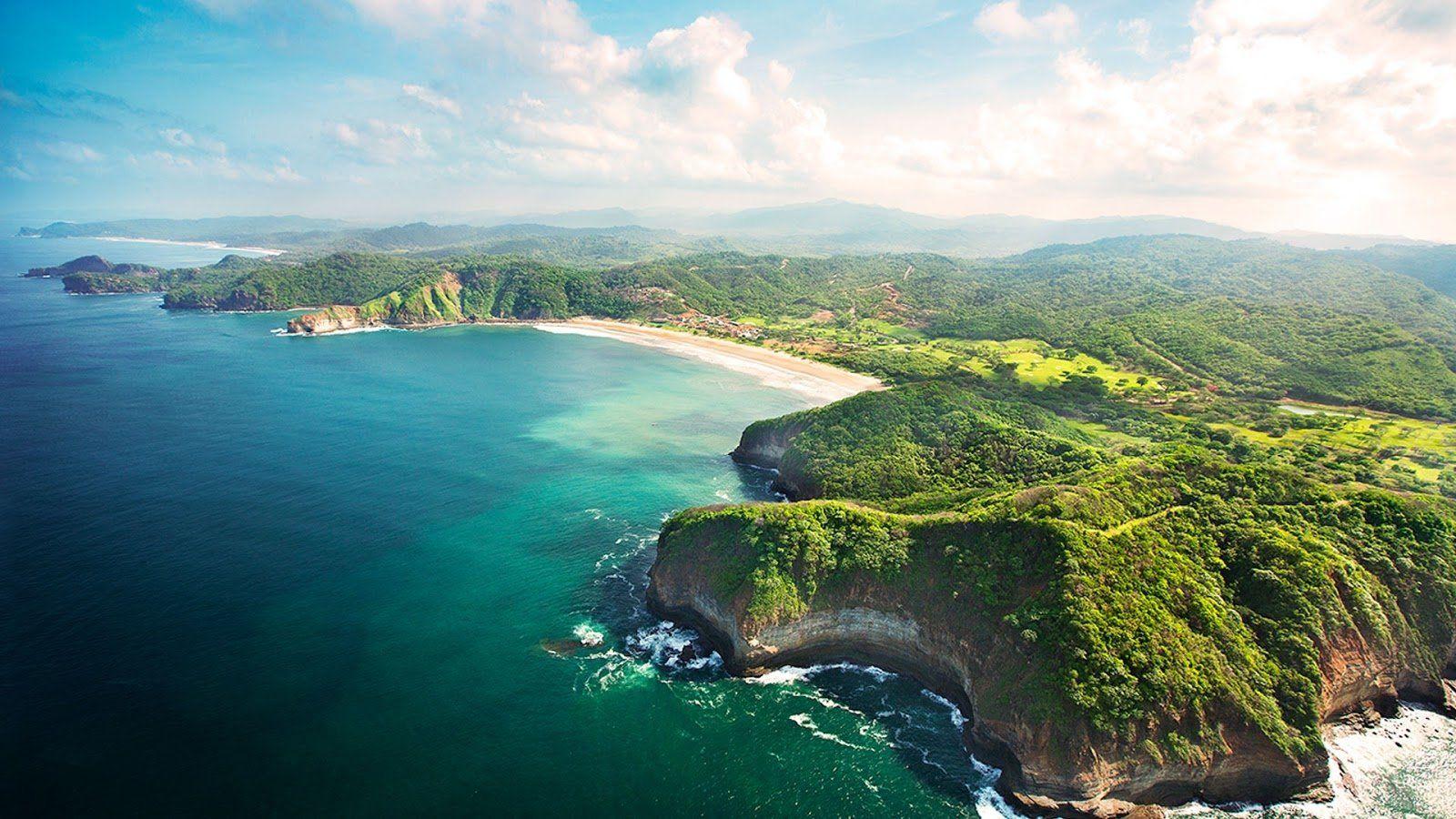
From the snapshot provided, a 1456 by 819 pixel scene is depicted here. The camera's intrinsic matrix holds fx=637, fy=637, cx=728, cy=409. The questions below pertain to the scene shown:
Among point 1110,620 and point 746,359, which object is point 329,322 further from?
point 1110,620

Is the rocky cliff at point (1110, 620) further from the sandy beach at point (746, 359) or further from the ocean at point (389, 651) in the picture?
the sandy beach at point (746, 359)

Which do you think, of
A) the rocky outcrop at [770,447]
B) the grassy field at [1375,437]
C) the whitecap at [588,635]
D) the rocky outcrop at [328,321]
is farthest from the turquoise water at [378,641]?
the rocky outcrop at [328,321]

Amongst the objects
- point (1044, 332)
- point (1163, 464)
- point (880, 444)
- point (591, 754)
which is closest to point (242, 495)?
point (591, 754)

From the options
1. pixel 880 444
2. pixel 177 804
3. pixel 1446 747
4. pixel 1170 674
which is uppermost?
pixel 880 444

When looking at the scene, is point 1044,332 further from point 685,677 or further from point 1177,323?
point 685,677

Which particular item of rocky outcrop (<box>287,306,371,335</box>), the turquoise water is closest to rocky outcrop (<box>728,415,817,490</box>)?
the turquoise water

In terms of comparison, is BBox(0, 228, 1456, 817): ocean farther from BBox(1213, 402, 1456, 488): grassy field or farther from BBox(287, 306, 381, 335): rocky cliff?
BBox(287, 306, 381, 335): rocky cliff

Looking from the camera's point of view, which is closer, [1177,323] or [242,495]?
[242,495]
